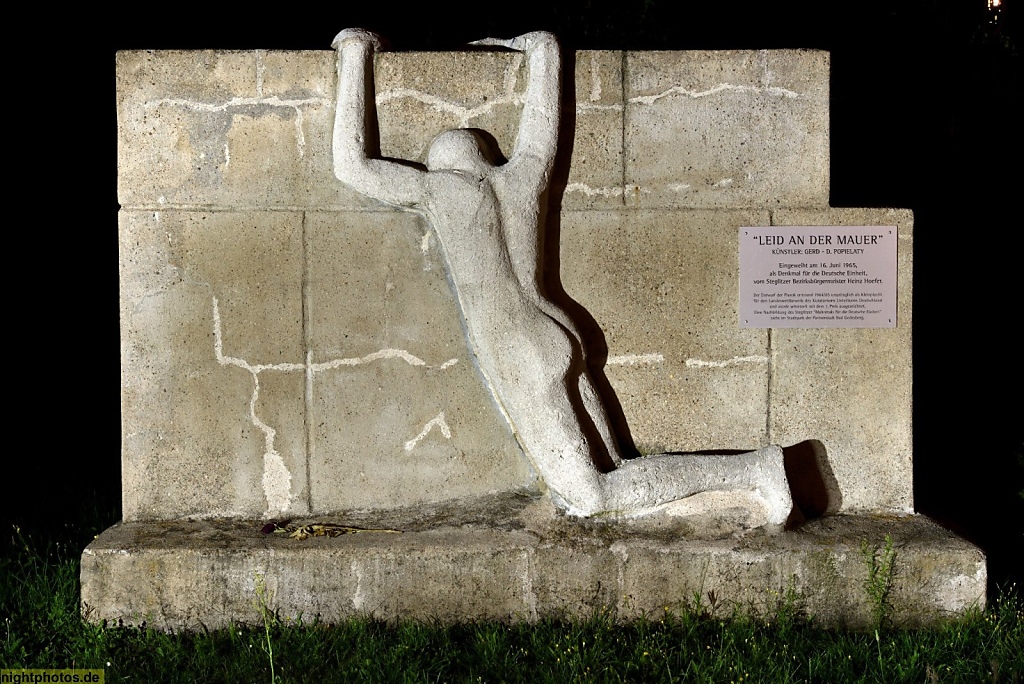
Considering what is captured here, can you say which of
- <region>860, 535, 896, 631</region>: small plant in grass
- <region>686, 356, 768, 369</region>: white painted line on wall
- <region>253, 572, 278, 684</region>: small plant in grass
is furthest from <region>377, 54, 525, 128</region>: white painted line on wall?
<region>860, 535, 896, 631</region>: small plant in grass

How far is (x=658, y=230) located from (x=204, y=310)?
1633 millimetres

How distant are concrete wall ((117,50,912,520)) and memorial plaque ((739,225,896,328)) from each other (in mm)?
54

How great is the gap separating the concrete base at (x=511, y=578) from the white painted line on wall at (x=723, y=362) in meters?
0.62

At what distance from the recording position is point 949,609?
321cm

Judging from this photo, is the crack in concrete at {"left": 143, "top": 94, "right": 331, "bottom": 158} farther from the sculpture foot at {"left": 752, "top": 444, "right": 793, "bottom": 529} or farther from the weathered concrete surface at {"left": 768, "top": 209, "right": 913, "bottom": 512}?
the sculpture foot at {"left": 752, "top": 444, "right": 793, "bottom": 529}

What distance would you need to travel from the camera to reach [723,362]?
135 inches

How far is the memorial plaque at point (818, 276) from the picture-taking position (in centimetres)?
340

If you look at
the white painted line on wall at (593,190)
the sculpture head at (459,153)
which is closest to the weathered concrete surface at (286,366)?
the sculpture head at (459,153)

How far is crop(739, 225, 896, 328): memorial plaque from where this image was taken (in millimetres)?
3404

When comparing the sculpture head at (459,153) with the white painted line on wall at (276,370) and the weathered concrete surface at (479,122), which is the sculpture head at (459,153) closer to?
the weathered concrete surface at (479,122)

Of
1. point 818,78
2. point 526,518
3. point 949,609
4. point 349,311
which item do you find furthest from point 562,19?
point 949,609

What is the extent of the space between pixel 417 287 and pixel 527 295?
0.41 m

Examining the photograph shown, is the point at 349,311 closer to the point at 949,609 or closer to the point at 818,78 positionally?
the point at 818,78

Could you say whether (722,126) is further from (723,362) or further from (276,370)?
(276,370)
